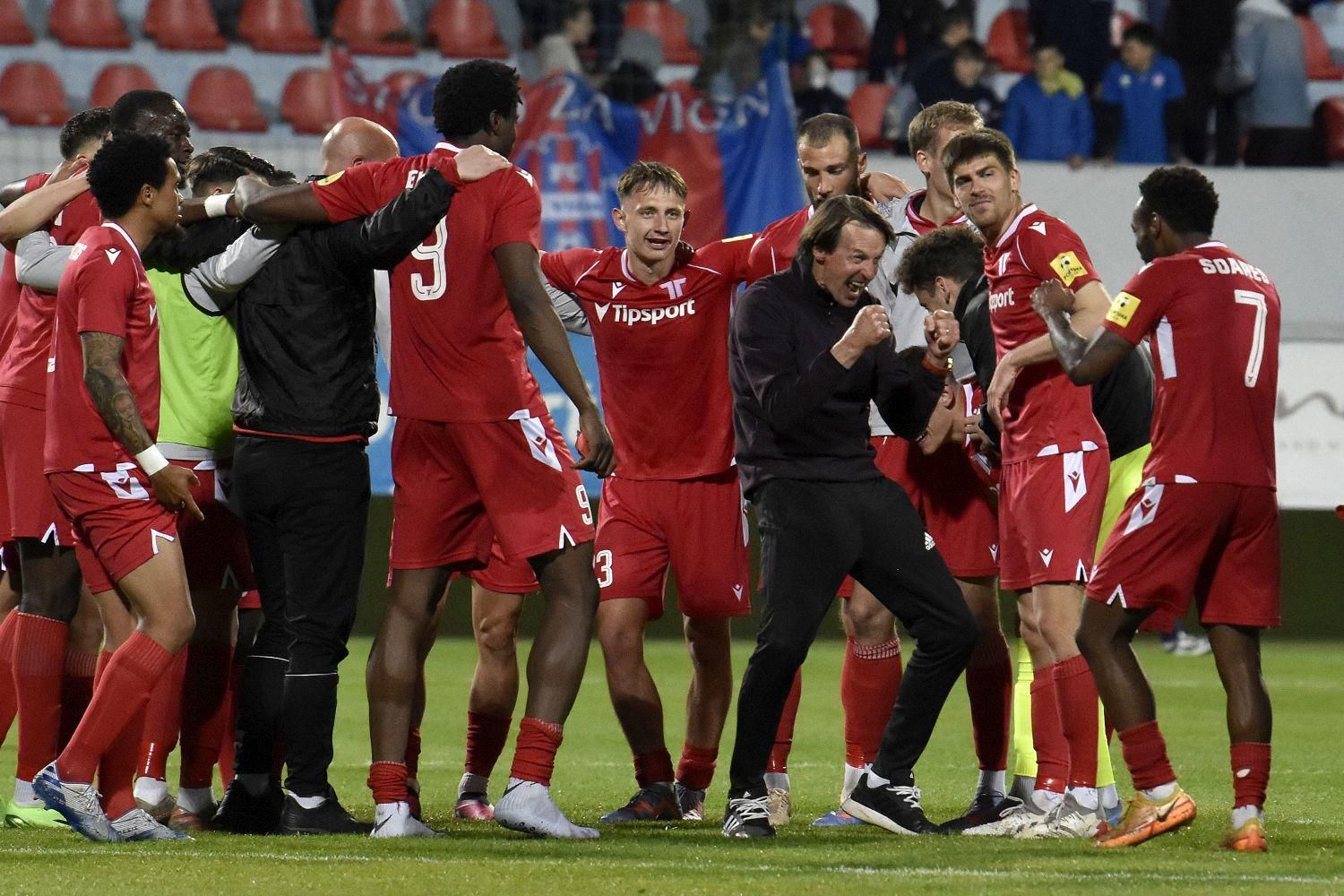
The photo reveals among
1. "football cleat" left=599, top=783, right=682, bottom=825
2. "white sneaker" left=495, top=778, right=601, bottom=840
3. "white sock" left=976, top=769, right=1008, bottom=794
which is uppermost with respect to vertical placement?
"white sneaker" left=495, top=778, right=601, bottom=840

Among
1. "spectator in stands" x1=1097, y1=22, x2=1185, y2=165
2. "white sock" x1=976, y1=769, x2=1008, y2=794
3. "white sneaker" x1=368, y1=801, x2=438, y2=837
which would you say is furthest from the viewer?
"spectator in stands" x1=1097, y1=22, x2=1185, y2=165

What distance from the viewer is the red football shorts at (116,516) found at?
18.5ft

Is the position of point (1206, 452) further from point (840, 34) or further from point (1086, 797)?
point (840, 34)

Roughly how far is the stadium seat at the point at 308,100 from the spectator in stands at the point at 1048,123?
Result: 5583 mm

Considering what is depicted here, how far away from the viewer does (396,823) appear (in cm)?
585

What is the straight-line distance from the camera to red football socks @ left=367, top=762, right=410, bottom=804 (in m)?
5.86

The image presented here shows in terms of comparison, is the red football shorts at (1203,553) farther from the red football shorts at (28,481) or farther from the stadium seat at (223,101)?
the stadium seat at (223,101)

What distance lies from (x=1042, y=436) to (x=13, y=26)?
1246 cm

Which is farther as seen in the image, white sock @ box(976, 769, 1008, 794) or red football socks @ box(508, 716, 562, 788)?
white sock @ box(976, 769, 1008, 794)

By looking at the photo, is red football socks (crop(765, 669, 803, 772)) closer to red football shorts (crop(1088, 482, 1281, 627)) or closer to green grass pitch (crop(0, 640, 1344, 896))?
green grass pitch (crop(0, 640, 1344, 896))

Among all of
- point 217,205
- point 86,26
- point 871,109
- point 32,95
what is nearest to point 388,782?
point 217,205

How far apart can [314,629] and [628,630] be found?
45.1 inches

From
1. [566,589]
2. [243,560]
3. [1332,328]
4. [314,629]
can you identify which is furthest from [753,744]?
[1332,328]

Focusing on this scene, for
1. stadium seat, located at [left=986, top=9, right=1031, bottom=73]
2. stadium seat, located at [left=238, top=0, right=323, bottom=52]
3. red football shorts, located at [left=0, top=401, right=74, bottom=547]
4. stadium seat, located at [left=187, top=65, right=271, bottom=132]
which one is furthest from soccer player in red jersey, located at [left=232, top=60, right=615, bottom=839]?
stadium seat, located at [left=986, top=9, right=1031, bottom=73]
